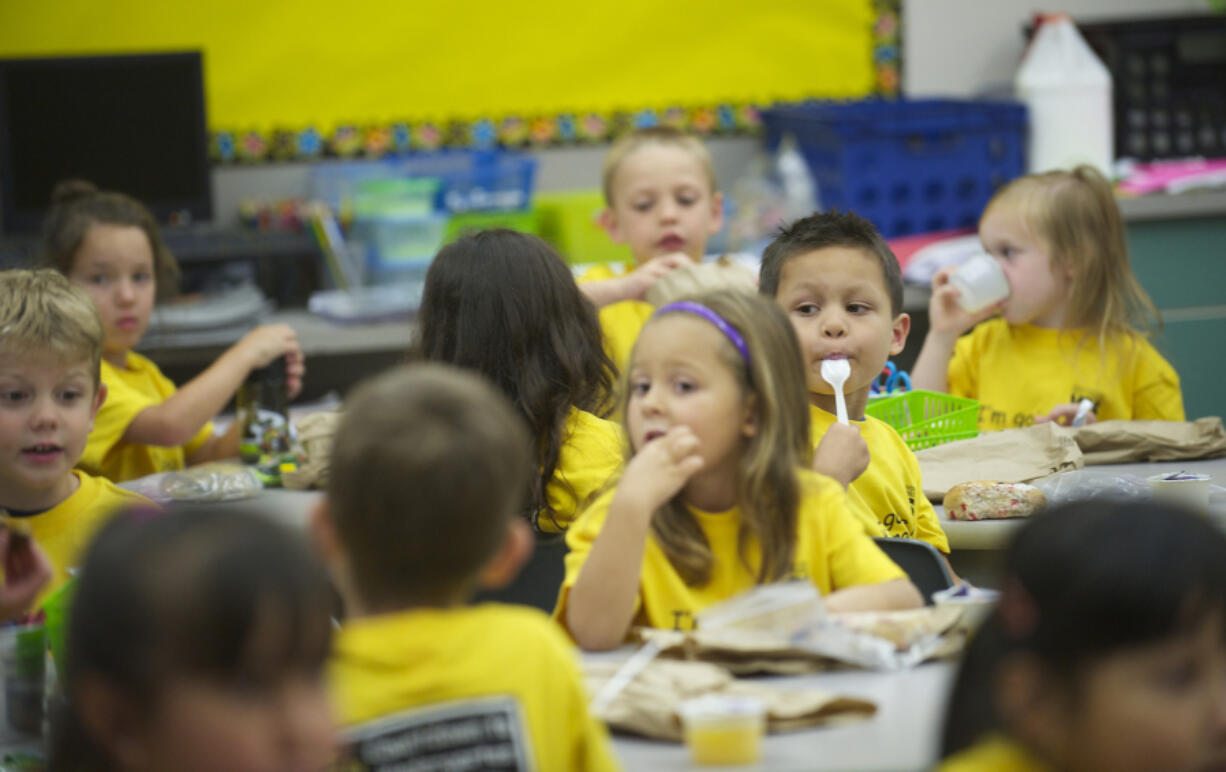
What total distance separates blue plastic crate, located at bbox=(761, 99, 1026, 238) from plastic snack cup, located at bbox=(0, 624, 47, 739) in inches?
123

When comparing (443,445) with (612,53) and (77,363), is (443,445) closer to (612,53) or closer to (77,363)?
(77,363)

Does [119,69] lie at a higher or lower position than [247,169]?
higher

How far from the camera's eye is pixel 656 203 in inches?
135

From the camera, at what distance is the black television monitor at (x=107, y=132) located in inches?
155

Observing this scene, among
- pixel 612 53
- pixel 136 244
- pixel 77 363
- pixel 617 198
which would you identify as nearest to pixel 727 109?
pixel 612 53

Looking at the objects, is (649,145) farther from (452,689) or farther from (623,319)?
(452,689)

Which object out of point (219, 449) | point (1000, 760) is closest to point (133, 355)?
point (219, 449)

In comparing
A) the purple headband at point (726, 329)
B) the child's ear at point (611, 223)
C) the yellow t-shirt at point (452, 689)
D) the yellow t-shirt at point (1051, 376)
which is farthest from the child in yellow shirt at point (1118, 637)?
the child's ear at point (611, 223)

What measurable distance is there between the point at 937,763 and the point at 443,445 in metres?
0.53

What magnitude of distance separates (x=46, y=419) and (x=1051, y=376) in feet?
6.76

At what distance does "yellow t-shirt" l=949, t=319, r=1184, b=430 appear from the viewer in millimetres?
2930

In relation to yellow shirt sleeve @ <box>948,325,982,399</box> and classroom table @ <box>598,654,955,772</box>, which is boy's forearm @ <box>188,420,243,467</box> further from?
classroom table @ <box>598,654,955,772</box>

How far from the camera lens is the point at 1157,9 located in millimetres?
5004

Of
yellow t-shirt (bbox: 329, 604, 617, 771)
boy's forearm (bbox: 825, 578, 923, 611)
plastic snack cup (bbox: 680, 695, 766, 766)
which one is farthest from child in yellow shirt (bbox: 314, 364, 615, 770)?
boy's forearm (bbox: 825, 578, 923, 611)
